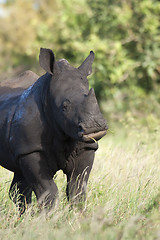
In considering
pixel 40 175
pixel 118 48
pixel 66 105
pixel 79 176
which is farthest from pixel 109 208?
pixel 118 48

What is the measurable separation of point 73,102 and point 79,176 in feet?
2.73

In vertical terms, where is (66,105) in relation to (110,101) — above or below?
below

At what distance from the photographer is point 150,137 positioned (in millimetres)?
8102

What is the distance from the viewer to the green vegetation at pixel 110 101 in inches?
150

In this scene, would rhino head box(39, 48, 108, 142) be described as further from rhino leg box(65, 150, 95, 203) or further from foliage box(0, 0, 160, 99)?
foliage box(0, 0, 160, 99)

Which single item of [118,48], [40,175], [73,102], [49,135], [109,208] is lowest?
[109,208]

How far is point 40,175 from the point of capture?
4418mm

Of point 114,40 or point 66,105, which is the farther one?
point 114,40

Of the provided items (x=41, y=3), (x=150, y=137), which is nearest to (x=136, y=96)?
(x=150, y=137)

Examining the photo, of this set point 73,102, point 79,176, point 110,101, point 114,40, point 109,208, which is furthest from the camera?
point 110,101

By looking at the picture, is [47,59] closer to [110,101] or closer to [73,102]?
[73,102]

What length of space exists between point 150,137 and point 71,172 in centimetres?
375

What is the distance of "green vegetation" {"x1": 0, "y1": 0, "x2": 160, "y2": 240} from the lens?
12.5 ft

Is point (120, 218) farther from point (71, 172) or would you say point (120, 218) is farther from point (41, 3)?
point (41, 3)
